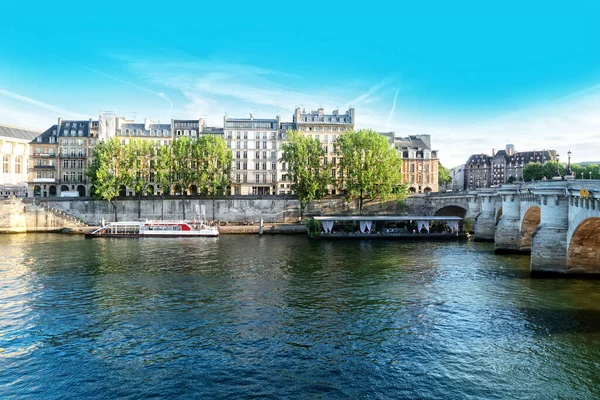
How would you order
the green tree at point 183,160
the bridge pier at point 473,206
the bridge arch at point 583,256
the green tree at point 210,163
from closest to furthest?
1. the bridge arch at point 583,256
2. the bridge pier at point 473,206
3. the green tree at point 183,160
4. the green tree at point 210,163

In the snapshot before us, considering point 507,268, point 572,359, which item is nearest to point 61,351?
point 572,359

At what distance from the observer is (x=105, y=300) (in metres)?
27.4

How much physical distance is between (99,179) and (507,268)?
65.0 m

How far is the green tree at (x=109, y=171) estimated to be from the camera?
2992 inches

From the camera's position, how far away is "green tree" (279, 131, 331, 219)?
3051 inches

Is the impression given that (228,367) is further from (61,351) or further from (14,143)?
(14,143)

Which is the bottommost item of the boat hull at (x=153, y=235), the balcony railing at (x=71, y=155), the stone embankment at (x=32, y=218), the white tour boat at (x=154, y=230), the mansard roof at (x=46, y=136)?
the boat hull at (x=153, y=235)

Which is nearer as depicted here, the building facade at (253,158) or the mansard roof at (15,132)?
the building facade at (253,158)

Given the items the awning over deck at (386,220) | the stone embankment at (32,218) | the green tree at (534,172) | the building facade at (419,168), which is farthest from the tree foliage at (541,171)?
the stone embankment at (32,218)

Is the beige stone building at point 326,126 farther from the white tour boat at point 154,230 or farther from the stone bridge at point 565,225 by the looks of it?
the stone bridge at point 565,225

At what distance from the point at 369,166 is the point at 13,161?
A: 261 feet

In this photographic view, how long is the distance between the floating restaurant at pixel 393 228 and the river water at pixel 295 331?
23.9 meters

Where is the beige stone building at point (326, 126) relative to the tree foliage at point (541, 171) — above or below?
above

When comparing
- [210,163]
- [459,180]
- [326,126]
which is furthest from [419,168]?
[459,180]
